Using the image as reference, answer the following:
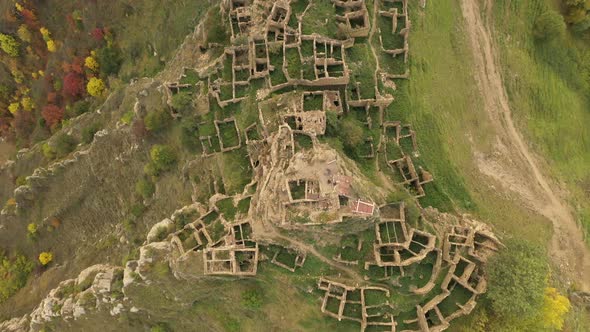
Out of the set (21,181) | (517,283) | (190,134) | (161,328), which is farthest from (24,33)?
(517,283)

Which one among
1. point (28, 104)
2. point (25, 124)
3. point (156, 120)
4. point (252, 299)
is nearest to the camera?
point (252, 299)

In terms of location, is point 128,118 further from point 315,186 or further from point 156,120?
point 315,186

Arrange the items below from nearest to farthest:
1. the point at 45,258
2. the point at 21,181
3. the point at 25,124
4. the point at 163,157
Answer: the point at 163,157 → the point at 45,258 → the point at 21,181 → the point at 25,124

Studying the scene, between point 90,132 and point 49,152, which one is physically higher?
point 90,132

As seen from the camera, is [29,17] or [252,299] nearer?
[252,299]

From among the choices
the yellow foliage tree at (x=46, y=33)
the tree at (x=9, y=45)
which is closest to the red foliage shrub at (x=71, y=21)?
the yellow foliage tree at (x=46, y=33)

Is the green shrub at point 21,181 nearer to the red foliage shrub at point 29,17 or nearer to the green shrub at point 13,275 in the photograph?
the green shrub at point 13,275

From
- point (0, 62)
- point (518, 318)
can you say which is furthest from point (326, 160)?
point (0, 62)
